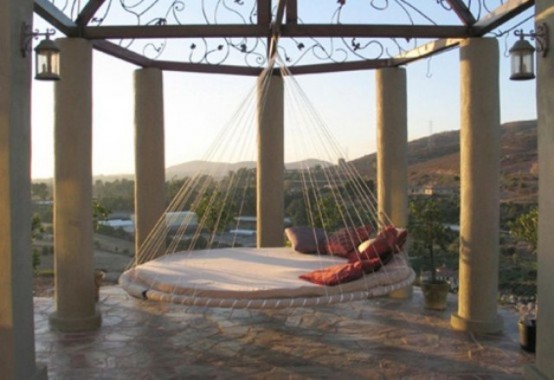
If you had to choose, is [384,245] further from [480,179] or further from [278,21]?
[278,21]

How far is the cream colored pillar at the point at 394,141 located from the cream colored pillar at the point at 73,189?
3.19 meters

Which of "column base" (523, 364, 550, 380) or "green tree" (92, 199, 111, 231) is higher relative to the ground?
"green tree" (92, 199, 111, 231)

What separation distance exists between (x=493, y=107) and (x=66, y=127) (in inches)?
153

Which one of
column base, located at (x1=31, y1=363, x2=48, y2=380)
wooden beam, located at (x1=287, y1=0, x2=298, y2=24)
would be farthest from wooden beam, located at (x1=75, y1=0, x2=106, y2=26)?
column base, located at (x1=31, y1=363, x2=48, y2=380)

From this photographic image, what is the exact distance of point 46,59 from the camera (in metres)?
3.72

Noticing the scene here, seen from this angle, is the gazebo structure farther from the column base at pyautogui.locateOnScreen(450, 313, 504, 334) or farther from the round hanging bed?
the round hanging bed

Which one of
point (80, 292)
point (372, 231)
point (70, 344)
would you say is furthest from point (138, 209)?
point (372, 231)

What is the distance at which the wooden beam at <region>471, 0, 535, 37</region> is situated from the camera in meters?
4.47

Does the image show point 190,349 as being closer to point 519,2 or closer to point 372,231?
point 372,231

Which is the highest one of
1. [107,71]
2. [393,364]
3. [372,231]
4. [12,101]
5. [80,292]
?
[107,71]

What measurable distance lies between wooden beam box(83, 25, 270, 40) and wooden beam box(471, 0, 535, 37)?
1906mm

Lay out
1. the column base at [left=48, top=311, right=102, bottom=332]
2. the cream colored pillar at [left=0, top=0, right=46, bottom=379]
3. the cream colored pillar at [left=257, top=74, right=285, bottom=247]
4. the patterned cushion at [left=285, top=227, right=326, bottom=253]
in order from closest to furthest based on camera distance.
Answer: the cream colored pillar at [left=0, top=0, right=46, bottom=379], the column base at [left=48, top=311, right=102, bottom=332], the patterned cushion at [left=285, top=227, right=326, bottom=253], the cream colored pillar at [left=257, top=74, right=285, bottom=247]

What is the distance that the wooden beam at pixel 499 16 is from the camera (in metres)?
4.47

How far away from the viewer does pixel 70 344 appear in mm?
5023
